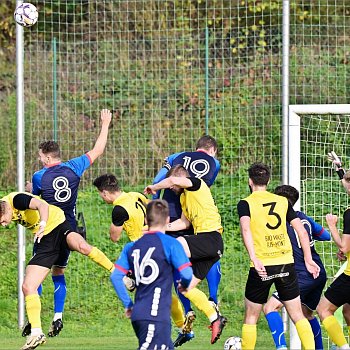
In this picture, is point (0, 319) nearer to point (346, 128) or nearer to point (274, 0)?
point (346, 128)

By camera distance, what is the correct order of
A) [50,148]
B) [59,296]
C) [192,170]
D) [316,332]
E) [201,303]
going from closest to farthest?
[201,303] < [316,332] < [50,148] < [192,170] < [59,296]

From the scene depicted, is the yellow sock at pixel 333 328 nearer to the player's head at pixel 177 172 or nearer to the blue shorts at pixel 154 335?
the player's head at pixel 177 172

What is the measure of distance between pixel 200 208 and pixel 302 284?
1418 millimetres

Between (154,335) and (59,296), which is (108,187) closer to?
(59,296)

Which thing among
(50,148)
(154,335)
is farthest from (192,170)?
(154,335)

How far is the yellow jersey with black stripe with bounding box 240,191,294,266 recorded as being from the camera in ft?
31.9

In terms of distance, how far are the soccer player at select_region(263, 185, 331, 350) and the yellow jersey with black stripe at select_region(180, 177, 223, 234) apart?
792 mm

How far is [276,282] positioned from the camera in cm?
988

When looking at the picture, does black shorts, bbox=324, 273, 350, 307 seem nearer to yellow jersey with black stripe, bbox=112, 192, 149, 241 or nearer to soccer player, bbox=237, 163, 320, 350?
soccer player, bbox=237, 163, 320, 350

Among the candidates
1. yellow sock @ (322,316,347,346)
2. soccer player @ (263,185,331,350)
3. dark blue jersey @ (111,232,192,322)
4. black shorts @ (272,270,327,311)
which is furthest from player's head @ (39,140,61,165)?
dark blue jersey @ (111,232,192,322)

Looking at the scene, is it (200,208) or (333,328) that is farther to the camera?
(200,208)

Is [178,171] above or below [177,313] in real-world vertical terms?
above

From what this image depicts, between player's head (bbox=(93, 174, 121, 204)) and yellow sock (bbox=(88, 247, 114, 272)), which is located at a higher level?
player's head (bbox=(93, 174, 121, 204))

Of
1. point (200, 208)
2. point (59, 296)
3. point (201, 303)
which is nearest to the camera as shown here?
point (201, 303)
